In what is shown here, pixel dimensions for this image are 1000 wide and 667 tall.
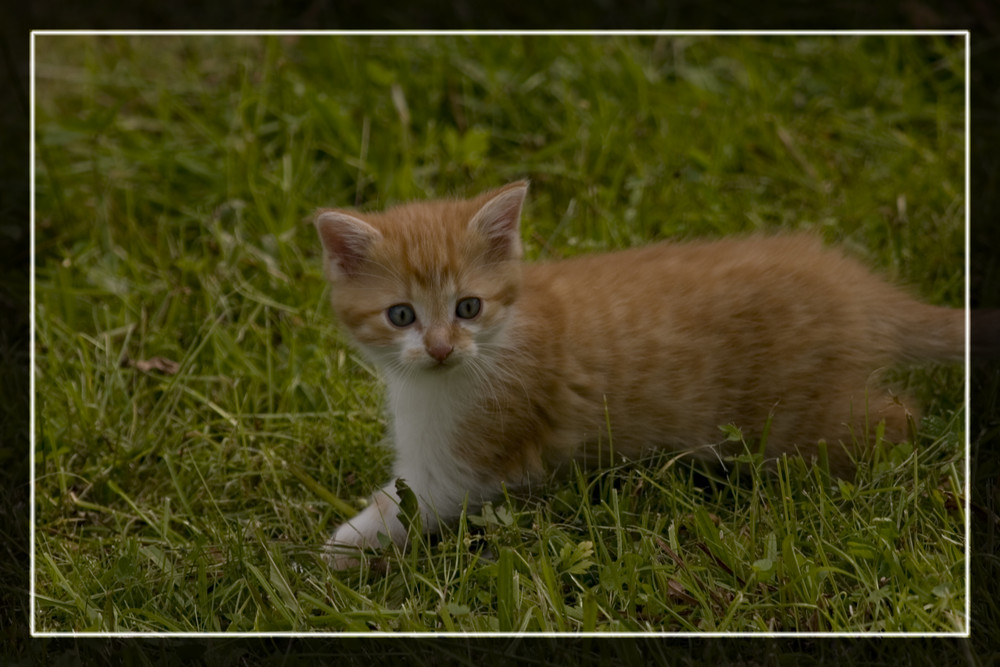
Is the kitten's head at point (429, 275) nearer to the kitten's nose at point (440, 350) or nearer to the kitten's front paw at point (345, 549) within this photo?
the kitten's nose at point (440, 350)

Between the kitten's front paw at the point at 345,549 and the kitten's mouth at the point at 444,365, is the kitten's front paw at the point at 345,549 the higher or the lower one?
the lower one

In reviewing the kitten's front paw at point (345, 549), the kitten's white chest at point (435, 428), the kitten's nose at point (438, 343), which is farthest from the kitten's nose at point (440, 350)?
the kitten's front paw at point (345, 549)

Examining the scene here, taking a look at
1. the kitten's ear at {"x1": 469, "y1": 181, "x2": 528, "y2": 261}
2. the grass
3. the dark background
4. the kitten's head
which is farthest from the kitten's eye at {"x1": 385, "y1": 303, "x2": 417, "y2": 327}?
the dark background
